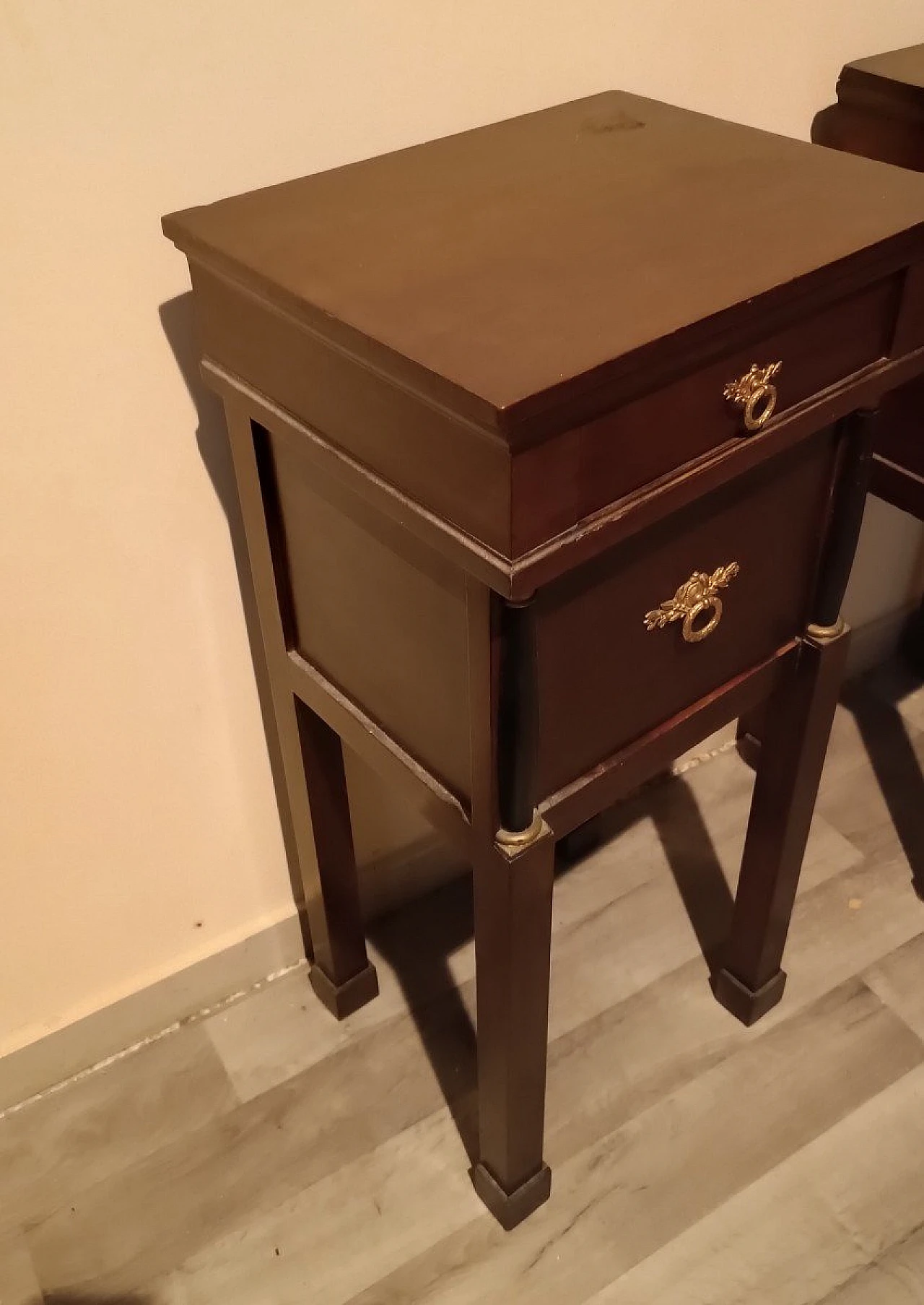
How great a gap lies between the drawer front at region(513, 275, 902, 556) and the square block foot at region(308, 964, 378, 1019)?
2.72ft

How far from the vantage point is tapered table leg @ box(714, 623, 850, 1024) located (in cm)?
100

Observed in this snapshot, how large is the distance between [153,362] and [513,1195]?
2.82 feet

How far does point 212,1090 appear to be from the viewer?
1.28 m

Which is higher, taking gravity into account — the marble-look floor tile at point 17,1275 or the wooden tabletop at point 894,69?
the wooden tabletop at point 894,69

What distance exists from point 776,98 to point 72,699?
0.93m

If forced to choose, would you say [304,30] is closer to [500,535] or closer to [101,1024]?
[500,535]

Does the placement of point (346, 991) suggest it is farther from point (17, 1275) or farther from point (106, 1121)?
point (17, 1275)

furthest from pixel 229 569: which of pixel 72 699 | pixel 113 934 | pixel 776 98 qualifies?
pixel 776 98

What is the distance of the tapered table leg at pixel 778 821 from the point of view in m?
1.00

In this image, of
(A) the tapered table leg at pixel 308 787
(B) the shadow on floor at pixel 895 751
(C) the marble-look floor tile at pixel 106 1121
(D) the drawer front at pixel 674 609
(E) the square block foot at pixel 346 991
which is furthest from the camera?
(B) the shadow on floor at pixel 895 751

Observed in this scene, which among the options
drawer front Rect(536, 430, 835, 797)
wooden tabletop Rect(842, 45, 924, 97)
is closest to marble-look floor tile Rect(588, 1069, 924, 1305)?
drawer front Rect(536, 430, 835, 797)

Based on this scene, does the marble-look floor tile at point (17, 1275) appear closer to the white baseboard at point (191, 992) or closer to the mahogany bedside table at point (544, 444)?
the white baseboard at point (191, 992)

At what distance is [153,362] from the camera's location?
36.5 inches

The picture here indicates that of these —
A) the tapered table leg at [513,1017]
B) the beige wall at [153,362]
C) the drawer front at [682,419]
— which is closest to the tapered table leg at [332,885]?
the beige wall at [153,362]
